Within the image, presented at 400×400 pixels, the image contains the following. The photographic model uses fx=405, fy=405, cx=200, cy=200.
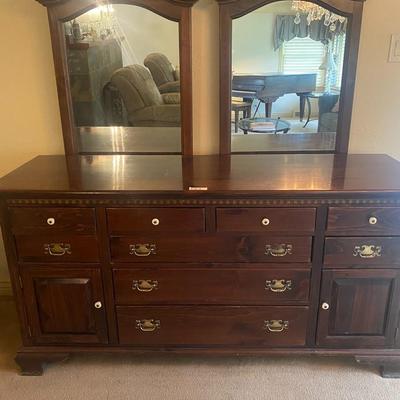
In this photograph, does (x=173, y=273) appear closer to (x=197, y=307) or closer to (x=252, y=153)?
(x=197, y=307)

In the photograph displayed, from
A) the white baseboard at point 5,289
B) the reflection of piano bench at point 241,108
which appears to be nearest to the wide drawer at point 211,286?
the reflection of piano bench at point 241,108

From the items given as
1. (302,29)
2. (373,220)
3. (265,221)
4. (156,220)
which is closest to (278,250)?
(265,221)

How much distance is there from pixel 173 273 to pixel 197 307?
0.19 metres

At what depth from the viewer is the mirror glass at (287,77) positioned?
1.81 m

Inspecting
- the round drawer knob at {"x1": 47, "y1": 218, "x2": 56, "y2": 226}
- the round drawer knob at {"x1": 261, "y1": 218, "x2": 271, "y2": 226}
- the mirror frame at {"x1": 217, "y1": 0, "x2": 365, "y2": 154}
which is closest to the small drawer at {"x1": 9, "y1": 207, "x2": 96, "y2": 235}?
the round drawer knob at {"x1": 47, "y1": 218, "x2": 56, "y2": 226}

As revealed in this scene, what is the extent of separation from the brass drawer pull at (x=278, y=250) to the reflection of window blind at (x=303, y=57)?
2.60 feet

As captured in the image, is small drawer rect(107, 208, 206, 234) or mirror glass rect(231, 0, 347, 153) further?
mirror glass rect(231, 0, 347, 153)

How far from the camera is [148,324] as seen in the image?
1743mm

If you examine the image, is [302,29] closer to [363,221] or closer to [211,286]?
[363,221]

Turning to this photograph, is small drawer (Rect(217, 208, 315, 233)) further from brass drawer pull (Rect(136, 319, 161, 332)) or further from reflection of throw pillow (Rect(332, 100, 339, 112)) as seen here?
reflection of throw pillow (Rect(332, 100, 339, 112))

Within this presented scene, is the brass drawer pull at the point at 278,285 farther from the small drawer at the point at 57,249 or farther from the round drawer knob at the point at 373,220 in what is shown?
the small drawer at the point at 57,249

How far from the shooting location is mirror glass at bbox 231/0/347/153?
1.81 meters

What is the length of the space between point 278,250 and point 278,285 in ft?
0.53

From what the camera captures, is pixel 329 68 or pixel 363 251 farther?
pixel 329 68
